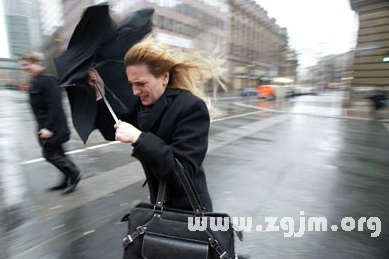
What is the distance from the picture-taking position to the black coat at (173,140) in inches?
49.1

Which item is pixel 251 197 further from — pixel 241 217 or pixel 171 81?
pixel 171 81

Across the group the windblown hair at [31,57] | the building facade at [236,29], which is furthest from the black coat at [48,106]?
the building facade at [236,29]

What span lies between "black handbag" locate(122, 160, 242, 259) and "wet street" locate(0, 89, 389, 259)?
4.93ft

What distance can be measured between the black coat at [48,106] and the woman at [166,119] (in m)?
2.78

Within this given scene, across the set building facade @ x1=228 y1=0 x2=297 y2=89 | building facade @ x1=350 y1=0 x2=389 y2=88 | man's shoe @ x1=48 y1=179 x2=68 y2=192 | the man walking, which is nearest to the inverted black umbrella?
the man walking

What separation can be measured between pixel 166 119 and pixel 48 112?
10.6 ft

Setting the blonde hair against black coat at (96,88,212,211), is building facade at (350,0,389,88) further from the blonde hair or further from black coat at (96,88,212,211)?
black coat at (96,88,212,211)

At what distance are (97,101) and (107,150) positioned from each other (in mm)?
5405

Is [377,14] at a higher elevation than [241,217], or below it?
higher

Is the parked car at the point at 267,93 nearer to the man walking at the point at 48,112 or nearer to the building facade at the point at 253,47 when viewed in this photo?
the building facade at the point at 253,47

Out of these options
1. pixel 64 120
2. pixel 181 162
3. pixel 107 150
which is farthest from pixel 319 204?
pixel 107 150

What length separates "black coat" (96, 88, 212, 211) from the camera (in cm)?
125

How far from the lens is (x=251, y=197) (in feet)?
13.1

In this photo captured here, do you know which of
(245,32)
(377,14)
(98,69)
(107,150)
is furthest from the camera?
(245,32)
